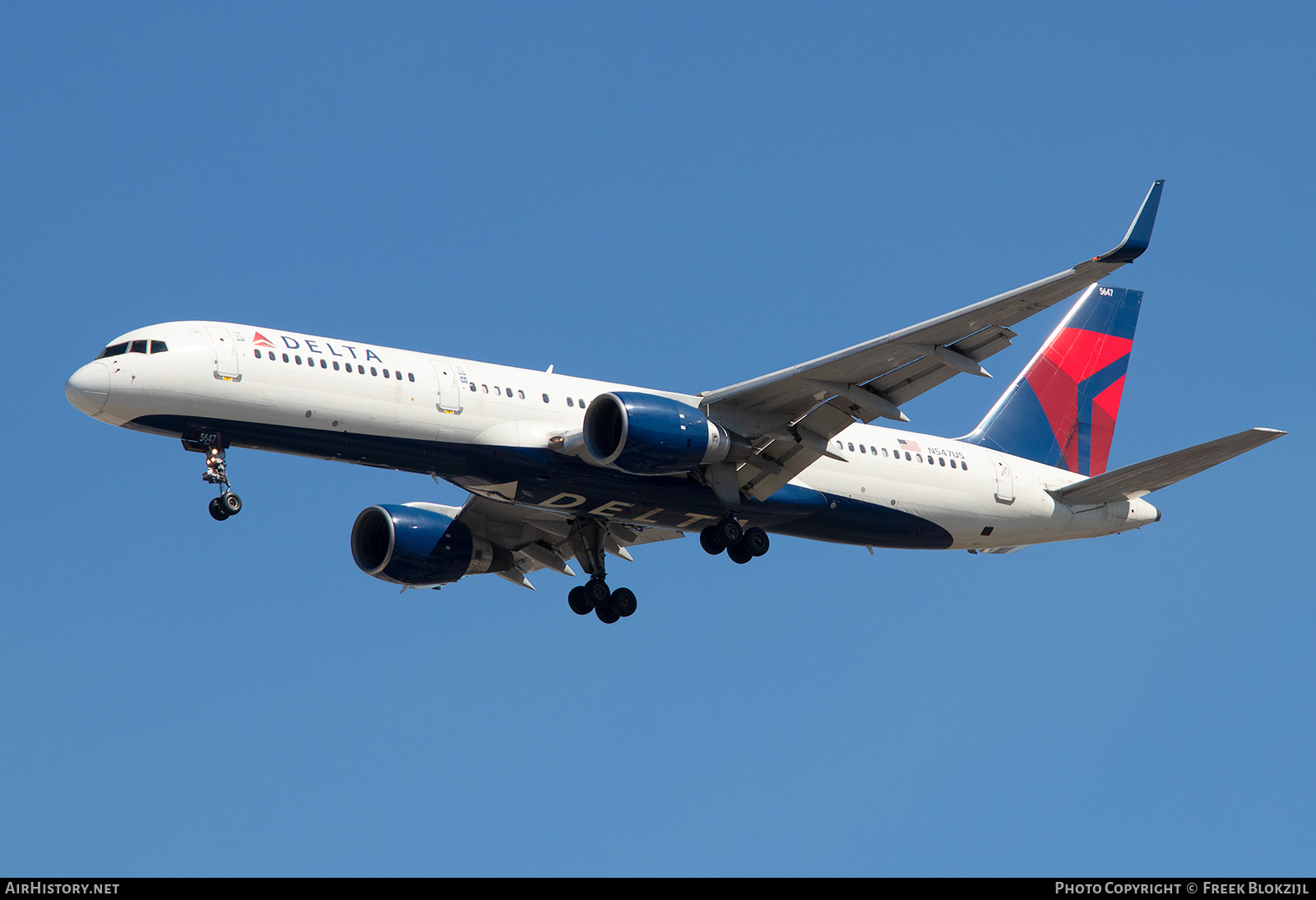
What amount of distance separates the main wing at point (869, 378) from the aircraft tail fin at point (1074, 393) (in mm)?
8024

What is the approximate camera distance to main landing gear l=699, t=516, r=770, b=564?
34.4 m

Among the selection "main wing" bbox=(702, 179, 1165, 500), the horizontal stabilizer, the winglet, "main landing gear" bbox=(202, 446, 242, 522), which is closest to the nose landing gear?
"main landing gear" bbox=(202, 446, 242, 522)

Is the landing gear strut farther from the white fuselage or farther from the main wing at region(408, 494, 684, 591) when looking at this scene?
the main wing at region(408, 494, 684, 591)

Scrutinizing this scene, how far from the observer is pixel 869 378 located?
32250 mm

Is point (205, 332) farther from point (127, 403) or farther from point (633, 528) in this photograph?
point (633, 528)

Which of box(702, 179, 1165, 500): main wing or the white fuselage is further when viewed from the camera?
the white fuselage

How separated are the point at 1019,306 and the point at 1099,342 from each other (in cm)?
1588

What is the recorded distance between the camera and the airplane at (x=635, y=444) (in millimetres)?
30094

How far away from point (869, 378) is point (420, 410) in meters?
9.27

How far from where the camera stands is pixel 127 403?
29562 mm

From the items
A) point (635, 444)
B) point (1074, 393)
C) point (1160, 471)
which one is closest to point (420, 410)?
point (635, 444)

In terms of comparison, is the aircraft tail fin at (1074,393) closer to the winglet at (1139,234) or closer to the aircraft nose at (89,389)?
the winglet at (1139,234)

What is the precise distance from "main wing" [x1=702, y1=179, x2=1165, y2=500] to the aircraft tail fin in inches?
316
